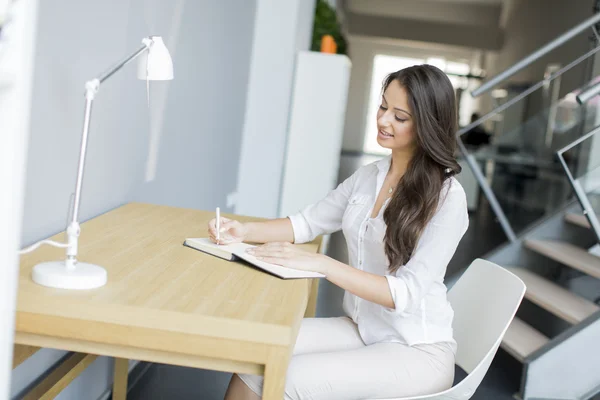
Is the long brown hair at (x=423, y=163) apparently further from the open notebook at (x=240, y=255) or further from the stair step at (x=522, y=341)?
the stair step at (x=522, y=341)

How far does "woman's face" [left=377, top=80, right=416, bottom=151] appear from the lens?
1.97 metres

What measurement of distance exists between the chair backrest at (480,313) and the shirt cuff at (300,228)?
0.48 m

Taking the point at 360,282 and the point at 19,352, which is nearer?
the point at 19,352

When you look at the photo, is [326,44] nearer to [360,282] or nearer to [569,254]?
[569,254]

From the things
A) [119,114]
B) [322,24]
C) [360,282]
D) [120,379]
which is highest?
[322,24]

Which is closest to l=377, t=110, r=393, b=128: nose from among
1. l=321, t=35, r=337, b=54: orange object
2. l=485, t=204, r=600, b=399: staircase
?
l=485, t=204, r=600, b=399: staircase

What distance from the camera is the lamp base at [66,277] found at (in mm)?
1432

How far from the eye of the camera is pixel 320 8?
680 centimetres

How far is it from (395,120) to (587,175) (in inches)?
85.1

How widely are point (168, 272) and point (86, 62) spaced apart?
78 centimetres

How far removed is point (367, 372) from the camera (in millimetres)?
1726

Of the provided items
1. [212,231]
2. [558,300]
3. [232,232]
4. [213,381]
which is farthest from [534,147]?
[212,231]

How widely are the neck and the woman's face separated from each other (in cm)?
6

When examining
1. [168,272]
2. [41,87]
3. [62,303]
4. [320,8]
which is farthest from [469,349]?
[320,8]
